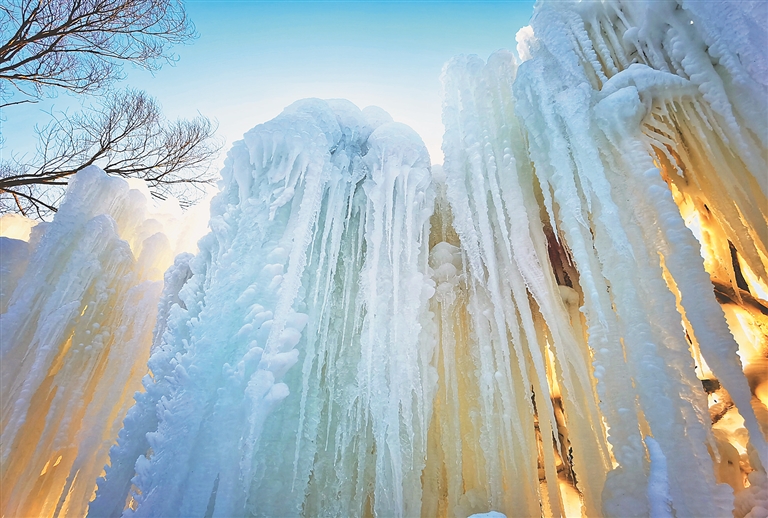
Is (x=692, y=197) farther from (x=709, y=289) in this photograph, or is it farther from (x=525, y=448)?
(x=525, y=448)

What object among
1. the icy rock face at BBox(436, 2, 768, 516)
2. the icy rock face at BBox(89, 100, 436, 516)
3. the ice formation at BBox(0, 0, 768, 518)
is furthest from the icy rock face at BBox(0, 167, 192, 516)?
the icy rock face at BBox(436, 2, 768, 516)

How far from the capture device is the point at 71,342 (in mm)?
3078

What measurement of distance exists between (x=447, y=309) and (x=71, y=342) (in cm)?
298

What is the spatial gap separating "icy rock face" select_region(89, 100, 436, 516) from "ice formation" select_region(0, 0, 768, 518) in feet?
0.05

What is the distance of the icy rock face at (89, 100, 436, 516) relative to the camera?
199cm

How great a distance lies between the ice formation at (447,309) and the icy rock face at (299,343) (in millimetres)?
16

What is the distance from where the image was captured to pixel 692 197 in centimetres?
269

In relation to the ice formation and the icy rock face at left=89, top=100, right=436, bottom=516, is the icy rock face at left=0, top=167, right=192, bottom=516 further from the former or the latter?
the icy rock face at left=89, top=100, right=436, bottom=516

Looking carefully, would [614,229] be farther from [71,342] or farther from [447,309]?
[71,342]

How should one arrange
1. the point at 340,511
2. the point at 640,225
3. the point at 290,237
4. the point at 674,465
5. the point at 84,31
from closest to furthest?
the point at 674,465 < the point at 640,225 < the point at 340,511 < the point at 290,237 < the point at 84,31

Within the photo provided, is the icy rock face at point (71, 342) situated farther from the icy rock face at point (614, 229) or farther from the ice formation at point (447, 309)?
the icy rock face at point (614, 229)

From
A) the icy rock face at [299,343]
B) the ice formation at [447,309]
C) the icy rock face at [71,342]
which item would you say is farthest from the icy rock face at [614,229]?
the icy rock face at [71,342]

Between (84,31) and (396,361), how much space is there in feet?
14.5

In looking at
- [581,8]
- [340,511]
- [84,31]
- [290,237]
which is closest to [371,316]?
[290,237]
